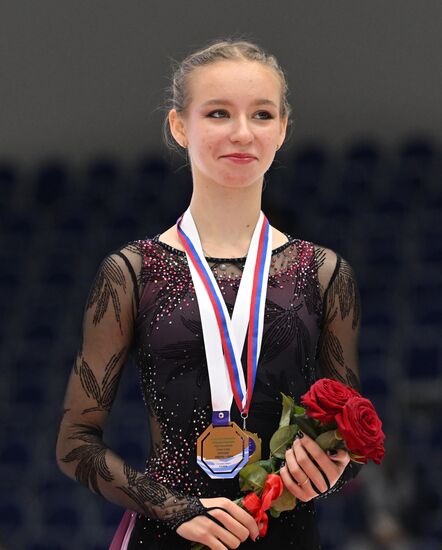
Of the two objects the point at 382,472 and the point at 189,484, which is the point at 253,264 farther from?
Answer: the point at 382,472

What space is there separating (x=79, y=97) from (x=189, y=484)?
249 inches

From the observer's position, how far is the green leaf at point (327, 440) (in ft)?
5.79

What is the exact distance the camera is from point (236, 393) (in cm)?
183

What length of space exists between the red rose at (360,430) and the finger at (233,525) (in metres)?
0.20

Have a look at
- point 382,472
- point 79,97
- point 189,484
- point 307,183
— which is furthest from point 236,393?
point 79,97

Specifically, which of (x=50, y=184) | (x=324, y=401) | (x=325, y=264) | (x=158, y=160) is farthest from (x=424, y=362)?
(x=324, y=401)

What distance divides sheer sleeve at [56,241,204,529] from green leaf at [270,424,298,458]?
16 centimetres

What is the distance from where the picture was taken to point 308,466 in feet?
5.79

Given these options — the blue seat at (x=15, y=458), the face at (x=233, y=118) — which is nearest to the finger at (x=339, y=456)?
the face at (x=233, y=118)

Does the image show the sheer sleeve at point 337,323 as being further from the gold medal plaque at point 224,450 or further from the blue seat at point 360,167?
the blue seat at point 360,167

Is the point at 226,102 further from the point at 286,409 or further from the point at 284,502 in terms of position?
the point at 284,502

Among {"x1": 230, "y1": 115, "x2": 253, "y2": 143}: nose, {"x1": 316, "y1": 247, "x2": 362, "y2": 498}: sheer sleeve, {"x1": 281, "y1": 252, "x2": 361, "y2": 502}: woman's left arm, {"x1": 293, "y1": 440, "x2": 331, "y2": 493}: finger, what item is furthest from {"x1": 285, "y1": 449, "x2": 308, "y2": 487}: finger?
{"x1": 230, "y1": 115, "x2": 253, "y2": 143}: nose

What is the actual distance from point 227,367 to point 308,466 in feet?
0.66

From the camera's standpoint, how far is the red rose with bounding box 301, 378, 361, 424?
173cm
